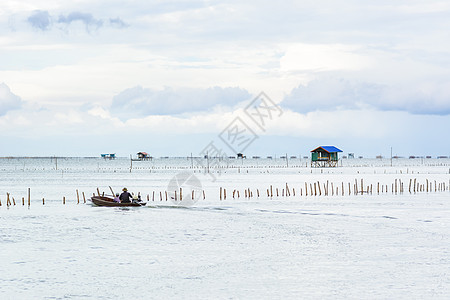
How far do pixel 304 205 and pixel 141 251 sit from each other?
1122 inches

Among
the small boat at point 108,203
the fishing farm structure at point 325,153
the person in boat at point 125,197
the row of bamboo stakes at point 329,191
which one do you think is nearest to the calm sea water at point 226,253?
the small boat at point 108,203

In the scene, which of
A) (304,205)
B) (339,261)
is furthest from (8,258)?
(304,205)

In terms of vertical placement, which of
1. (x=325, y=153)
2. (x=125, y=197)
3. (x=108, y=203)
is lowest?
(x=108, y=203)

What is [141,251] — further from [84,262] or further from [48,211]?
[48,211]

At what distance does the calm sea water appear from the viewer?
20.7 metres

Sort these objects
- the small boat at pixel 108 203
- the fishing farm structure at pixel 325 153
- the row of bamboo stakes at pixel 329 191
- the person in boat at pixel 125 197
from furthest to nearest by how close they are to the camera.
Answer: the fishing farm structure at pixel 325 153, the row of bamboo stakes at pixel 329 191, the small boat at pixel 108 203, the person in boat at pixel 125 197

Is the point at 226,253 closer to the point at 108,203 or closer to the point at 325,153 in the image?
the point at 108,203

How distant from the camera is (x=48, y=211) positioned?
166ft

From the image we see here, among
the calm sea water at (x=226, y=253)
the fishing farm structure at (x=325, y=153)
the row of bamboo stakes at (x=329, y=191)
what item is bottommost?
the calm sea water at (x=226, y=253)

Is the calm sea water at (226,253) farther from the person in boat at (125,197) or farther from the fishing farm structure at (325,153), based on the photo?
the fishing farm structure at (325,153)

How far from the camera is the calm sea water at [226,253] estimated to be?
20688 mm

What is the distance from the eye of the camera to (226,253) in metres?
28.2

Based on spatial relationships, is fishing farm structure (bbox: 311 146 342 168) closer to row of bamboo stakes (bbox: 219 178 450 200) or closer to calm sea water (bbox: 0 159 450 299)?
row of bamboo stakes (bbox: 219 178 450 200)

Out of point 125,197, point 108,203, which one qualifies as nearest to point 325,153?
point 108,203
